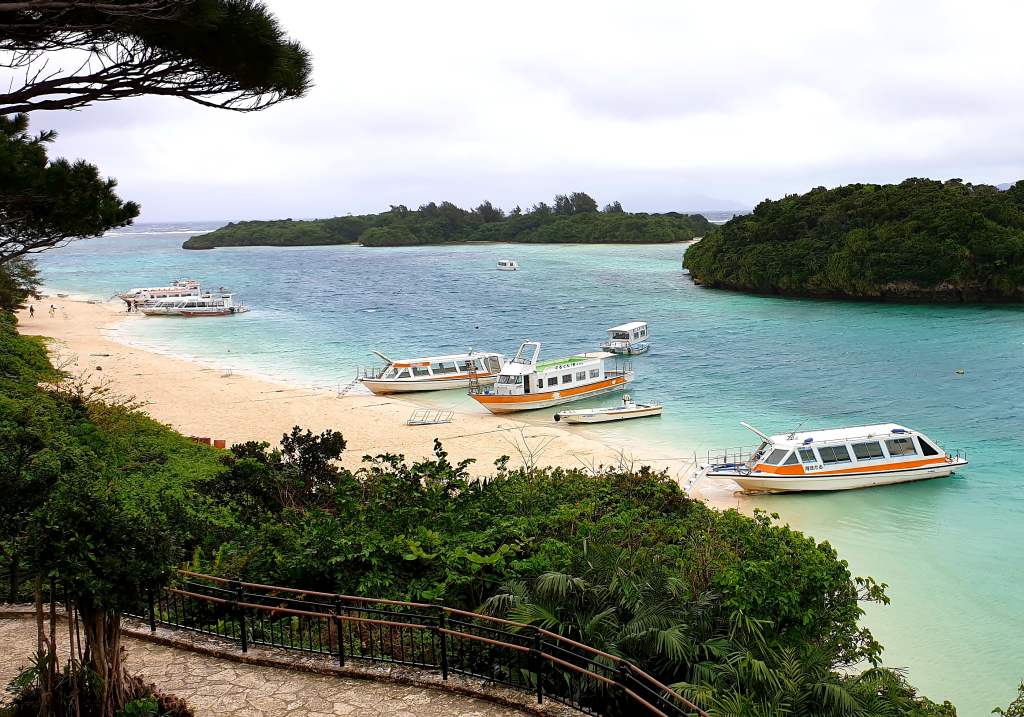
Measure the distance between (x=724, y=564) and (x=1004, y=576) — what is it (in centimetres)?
1167

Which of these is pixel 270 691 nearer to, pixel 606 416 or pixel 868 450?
pixel 868 450

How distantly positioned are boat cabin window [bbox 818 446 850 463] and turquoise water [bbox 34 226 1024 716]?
42.1 inches

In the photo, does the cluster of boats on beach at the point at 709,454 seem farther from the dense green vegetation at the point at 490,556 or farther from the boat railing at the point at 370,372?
the dense green vegetation at the point at 490,556

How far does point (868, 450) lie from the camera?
82.8 feet

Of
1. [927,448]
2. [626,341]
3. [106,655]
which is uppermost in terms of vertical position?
[106,655]

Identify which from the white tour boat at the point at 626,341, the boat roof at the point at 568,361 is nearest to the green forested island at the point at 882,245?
the white tour boat at the point at 626,341

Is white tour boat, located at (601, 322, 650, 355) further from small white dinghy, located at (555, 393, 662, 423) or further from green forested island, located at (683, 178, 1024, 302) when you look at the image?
green forested island, located at (683, 178, 1024, 302)

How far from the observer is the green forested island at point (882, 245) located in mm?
66375

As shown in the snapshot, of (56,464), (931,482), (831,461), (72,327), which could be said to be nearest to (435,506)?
(56,464)

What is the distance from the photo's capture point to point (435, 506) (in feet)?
42.9

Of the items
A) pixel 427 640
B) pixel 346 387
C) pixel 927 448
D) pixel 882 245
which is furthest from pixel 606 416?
pixel 882 245

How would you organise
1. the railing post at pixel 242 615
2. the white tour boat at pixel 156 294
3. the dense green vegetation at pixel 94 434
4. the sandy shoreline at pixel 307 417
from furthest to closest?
the white tour boat at pixel 156 294
the sandy shoreline at pixel 307 417
the railing post at pixel 242 615
the dense green vegetation at pixel 94 434

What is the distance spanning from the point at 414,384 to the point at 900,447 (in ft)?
73.7

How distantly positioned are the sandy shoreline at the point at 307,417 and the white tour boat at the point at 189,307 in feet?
71.7
